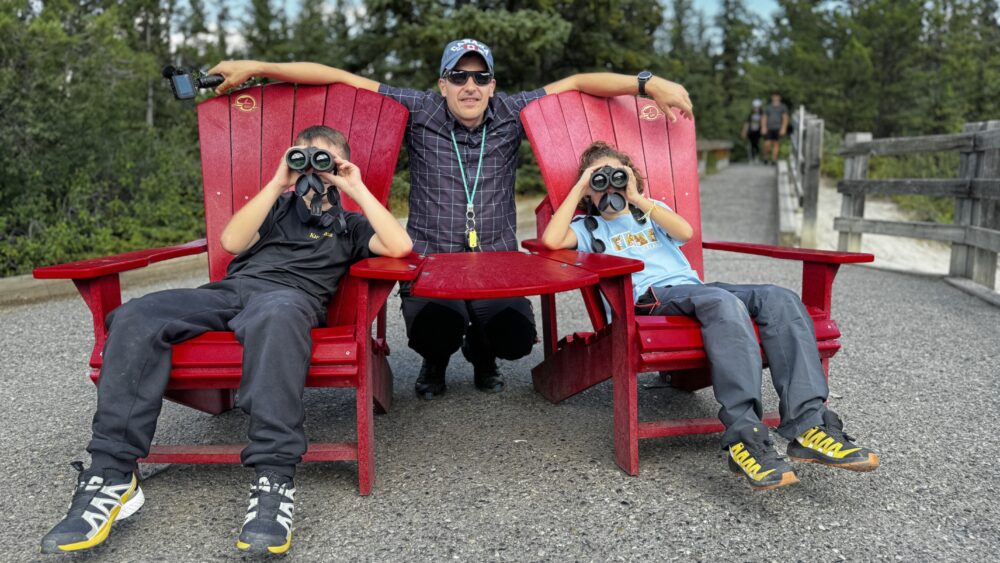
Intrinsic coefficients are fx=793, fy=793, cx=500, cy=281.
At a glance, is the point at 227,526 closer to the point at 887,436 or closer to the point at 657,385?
the point at 657,385

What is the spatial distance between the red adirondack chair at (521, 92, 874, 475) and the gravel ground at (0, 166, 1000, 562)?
150 millimetres

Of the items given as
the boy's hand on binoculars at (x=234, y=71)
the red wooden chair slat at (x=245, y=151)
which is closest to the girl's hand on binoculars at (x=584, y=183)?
the red wooden chair slat at (x=245, y=151)

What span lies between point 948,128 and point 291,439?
20.3m

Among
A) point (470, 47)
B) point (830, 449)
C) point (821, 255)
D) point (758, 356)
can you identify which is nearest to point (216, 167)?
point (470, 47)

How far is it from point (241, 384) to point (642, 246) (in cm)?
158

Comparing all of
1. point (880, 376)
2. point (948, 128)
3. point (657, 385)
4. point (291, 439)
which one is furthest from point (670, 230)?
point (948, 128)

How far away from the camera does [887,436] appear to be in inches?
112

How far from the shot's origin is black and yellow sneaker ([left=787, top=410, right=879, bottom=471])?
2250 mm

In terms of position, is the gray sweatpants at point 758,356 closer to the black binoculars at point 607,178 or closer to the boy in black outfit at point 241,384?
the black binoculars at point 607,178

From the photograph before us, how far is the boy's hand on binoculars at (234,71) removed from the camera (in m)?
3.25

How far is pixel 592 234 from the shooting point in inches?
121

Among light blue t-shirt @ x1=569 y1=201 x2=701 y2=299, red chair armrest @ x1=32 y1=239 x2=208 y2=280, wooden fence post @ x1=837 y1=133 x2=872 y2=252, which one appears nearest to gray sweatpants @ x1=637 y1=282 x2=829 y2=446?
light blue t-shirt @ x1=569 y1=201 x2=701 y2=299

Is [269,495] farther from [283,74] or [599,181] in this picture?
[283,74]

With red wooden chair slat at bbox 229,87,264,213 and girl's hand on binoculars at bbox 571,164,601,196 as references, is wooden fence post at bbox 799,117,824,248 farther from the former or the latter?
red wooden chair slat at bbox 229,87,264,213
